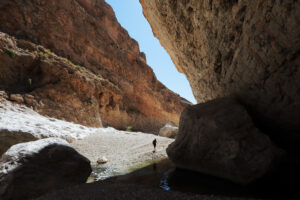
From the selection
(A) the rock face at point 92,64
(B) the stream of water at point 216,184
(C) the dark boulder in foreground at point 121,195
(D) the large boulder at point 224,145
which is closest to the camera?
(C) the dark boulder in foreground at point 121,195

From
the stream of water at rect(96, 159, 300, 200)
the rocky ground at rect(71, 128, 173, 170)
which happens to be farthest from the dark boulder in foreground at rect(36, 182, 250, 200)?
the rocky ground at rect(71, 128, 173, 170)

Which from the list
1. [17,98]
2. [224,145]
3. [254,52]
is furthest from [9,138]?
[254,52]

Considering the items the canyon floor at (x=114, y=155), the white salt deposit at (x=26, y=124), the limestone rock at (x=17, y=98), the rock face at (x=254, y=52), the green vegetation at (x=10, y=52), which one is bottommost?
the canyon floor at (x=114, y=155)

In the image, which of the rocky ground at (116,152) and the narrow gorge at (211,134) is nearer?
the narrow gorge at (211,134)

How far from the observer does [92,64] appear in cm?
2269

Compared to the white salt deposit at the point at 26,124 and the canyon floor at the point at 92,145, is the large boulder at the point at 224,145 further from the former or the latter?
the white salt deposit at the point at 26,124

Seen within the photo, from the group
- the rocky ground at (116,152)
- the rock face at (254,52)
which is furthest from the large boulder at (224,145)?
the rocky ground at (116,152)

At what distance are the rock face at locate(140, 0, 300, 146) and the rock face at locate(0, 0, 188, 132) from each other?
513 inches

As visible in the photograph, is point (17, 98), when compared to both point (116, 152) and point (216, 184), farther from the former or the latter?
point (216, 184)

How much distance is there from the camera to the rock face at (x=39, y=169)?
134 inches

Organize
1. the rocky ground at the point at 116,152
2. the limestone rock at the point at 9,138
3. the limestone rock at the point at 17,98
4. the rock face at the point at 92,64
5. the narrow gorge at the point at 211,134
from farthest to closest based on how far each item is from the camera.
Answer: the rock face at the point at 92,64 → the limestone rock at the point at 17,98 → the limestone rock at the point at 9,138 → the rocky ground at the point at 116,152 → the narrow gorge at the point at 211,134

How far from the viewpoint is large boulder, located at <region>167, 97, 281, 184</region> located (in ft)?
13.3

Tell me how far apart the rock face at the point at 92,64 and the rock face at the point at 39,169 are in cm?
1004

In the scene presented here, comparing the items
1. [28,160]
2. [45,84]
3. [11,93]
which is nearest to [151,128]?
[45,84]
